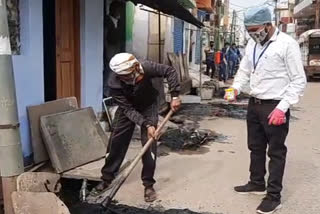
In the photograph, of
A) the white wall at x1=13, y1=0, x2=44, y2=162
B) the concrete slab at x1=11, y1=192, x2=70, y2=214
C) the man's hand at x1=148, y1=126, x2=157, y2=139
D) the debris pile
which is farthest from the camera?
the debris pile

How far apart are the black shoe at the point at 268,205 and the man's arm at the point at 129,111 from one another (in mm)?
1377

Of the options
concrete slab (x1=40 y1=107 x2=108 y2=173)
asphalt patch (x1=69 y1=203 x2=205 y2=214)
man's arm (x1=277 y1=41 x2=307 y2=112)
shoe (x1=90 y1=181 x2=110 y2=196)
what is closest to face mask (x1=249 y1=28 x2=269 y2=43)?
man's arm (x1=277 y1=41 x2=307 y2=112)

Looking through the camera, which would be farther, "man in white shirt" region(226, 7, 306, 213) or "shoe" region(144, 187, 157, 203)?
"shoe" region(144, 187, 157, 203)

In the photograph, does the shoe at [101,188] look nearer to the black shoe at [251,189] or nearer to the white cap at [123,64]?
the white cap at [123,64]

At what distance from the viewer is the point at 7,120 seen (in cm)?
333

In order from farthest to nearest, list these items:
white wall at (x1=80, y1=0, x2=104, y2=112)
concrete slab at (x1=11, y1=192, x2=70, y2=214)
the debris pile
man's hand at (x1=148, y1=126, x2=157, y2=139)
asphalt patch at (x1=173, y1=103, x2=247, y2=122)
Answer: asphalt patch at (x1=173, y1=103, x2=247, y2=122), the debris pile, white wall at (x1=80, y1=0, x2=104, y2=112), man's hand at (x1=148, y1=126, x2=157, y2=139), concrete slab at (x1=11, y1=192, x2=70, y2=214)

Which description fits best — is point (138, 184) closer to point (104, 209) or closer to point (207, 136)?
point (104, 209)

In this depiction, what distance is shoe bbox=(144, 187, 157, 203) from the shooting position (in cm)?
462

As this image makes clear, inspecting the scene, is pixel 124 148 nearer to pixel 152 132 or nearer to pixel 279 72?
pixel 152 132

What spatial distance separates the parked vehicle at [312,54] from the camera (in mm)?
23516

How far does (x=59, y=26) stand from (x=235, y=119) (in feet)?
17.2

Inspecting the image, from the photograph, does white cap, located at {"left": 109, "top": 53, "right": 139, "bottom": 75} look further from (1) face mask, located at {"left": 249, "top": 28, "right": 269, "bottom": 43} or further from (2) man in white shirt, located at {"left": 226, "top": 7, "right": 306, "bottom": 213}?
(1) face mask, located at {"left": 249, "top": 28, "right": 269, "bottom": 43}

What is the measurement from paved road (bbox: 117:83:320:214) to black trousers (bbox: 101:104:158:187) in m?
0.26

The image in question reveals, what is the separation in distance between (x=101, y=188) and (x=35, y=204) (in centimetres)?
137
